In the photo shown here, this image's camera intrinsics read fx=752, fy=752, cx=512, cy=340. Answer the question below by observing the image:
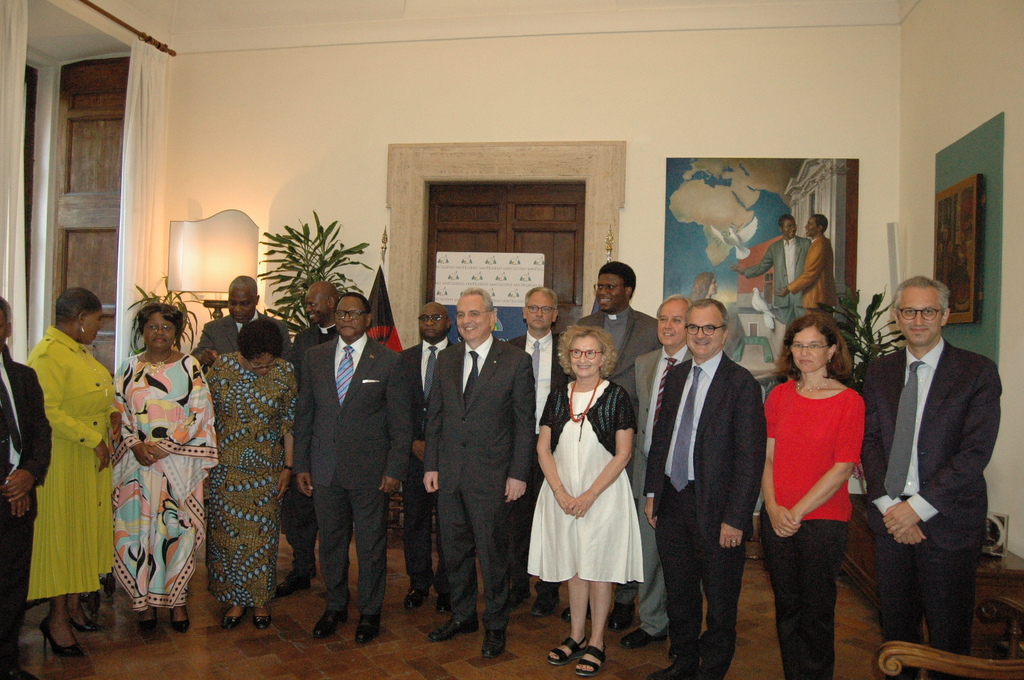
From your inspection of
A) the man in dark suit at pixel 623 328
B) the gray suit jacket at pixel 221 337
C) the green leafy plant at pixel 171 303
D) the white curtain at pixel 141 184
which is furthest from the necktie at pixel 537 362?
the white curtain at pixel 141 184

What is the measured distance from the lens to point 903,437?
2744 millimetres

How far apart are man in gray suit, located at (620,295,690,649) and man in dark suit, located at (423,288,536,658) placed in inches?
22.4

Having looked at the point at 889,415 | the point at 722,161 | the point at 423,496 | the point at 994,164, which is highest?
the point at 722,161

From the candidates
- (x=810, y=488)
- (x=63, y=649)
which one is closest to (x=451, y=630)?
(x=63, y=649)

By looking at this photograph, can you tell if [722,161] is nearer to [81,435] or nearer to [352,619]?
[352,619]

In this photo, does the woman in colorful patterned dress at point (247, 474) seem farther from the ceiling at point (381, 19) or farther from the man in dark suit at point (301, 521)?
the ceiling at point (381, 19)

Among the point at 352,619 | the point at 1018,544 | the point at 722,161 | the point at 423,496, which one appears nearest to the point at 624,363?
the point at 423,496

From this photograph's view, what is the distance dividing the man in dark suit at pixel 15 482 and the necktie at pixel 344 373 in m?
1.25

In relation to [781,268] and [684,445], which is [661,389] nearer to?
[684,445]

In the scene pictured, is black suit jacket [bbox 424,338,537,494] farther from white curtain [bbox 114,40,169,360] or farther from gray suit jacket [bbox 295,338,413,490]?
white curtain [bbox 114,40,169,360]

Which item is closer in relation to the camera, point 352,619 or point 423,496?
point 352,619

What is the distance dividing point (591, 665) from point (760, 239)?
13.3ft

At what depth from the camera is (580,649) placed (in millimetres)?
3443

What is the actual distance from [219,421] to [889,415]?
10.00 ft
